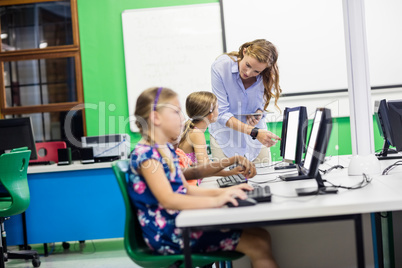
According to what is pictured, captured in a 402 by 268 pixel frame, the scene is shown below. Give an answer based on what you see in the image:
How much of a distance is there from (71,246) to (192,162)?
2.36 m

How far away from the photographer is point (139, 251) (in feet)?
5.92

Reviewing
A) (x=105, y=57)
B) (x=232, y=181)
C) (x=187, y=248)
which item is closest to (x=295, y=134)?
(x=232, y=181)

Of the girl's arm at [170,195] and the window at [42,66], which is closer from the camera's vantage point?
the girl's arm at [170,195]

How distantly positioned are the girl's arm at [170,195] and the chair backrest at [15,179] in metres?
2.29

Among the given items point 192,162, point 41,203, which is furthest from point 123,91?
point 192,162

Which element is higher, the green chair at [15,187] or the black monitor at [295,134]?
the black monitor at [295,134]

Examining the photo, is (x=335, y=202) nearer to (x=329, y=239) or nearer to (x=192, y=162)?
(x=329, y=239)

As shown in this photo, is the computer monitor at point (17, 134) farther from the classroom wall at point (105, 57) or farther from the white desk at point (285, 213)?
the white desk at point (285, 213)

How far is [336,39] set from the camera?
5.23m

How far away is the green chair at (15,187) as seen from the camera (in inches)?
143

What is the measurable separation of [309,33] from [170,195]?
4.08 m

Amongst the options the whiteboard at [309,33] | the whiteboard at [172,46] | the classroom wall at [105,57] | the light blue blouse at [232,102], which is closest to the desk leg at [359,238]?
the light blue blouse at [232,102]

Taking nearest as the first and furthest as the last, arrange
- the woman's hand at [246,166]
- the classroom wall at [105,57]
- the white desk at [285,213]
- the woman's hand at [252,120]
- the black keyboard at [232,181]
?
1. the white desk at [285,213]
2. the black keyboard at [232,181]
3. the woman's hand at [246,166]
4. the woman's hand at [252,120]
5. the classroom wall at [105,57]

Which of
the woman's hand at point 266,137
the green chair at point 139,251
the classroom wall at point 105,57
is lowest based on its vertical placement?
the green chair at point 139,251
